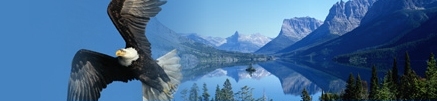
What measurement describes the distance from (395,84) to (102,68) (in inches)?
939

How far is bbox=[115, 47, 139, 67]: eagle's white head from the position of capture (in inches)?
44.6

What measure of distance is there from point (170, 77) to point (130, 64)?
4.1 inches

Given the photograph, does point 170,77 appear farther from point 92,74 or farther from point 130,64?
point 92,74

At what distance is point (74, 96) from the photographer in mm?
1171

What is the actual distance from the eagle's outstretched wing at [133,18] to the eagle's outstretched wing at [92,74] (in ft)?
0.23

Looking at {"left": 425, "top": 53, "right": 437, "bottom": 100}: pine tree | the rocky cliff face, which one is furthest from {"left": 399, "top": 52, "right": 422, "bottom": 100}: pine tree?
the rocky cliff face

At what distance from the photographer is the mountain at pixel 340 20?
143438 mm

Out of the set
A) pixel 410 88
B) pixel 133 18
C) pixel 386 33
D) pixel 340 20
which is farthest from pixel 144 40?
pixel 340 20

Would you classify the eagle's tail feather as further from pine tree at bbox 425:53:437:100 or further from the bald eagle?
pine tree at bbox 425:53:437:100

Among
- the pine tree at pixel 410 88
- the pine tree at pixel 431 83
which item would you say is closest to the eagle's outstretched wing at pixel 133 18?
the pine tree at pixel 431 83

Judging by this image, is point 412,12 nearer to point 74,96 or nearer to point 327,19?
point 327,19

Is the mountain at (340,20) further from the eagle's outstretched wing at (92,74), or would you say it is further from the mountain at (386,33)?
the eagle's outstretched wing at (92,74)

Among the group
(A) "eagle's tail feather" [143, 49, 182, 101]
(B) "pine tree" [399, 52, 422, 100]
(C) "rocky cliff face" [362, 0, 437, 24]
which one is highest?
(C) "rocky cliff face" [362, 0, 437, 24]

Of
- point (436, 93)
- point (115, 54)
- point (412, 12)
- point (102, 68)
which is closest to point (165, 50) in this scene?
point (102, 68)
